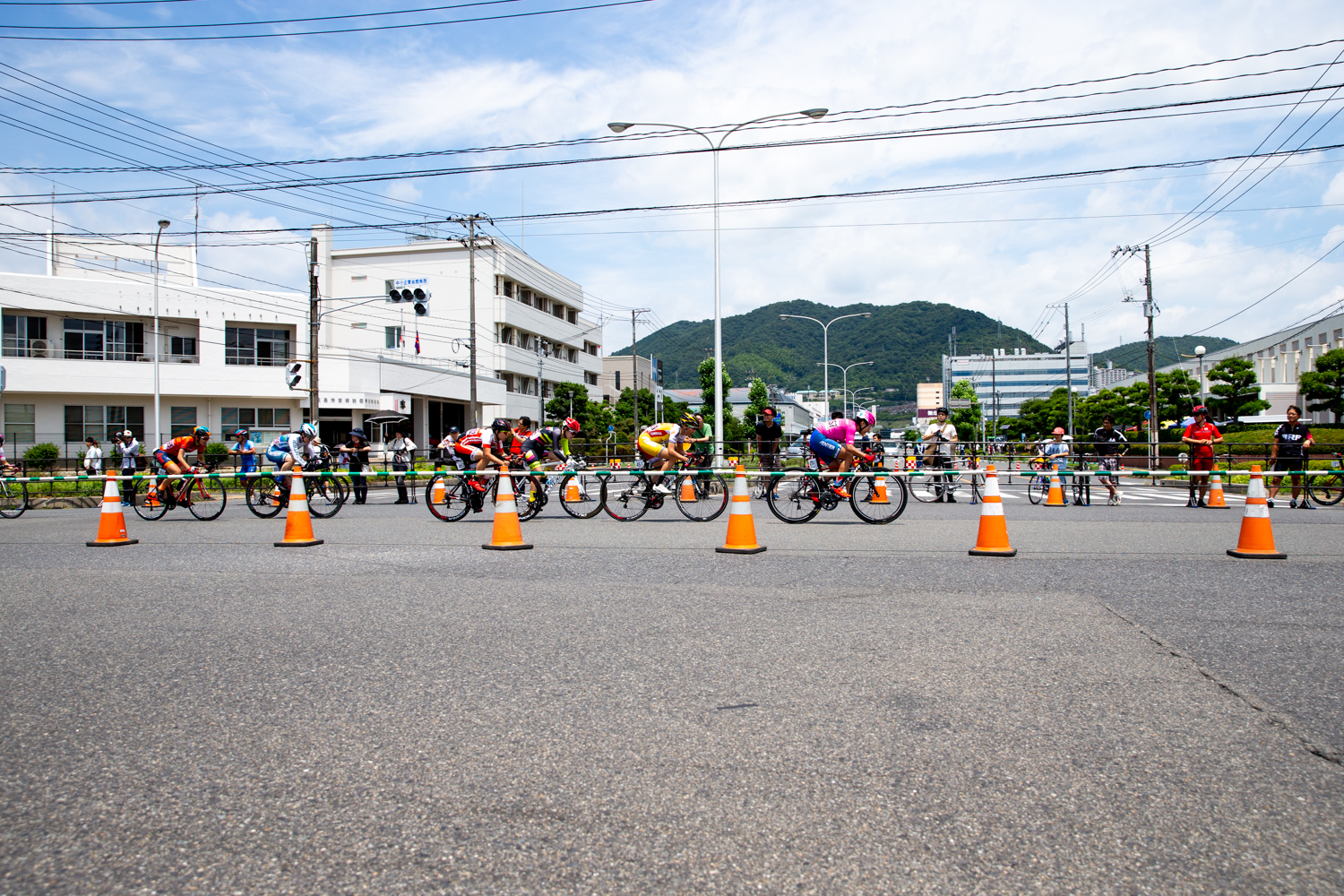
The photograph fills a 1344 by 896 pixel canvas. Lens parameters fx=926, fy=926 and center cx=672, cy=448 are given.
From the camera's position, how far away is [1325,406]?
50.5 metres

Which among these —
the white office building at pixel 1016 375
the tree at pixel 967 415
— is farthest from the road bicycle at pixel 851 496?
the white office building at pixel 1016 375

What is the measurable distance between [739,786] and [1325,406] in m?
59.2

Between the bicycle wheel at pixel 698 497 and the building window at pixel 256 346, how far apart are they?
39.9m

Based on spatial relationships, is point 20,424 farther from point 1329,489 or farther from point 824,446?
point 1329,489

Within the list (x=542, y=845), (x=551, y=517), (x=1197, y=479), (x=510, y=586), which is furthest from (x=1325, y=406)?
(x=542, y=845)

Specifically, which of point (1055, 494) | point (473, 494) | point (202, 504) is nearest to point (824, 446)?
point (473, 494)

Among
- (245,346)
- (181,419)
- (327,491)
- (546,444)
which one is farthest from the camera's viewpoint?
(245,346)

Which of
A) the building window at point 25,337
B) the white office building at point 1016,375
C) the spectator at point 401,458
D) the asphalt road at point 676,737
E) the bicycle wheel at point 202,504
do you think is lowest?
the asphalt road at point 676,737

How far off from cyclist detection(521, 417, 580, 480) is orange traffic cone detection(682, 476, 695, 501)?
186 cm

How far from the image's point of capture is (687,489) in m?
14.4

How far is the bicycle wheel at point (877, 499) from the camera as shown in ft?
43.0

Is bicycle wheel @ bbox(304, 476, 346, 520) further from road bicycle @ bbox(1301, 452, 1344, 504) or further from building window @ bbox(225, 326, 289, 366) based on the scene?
building window @ bbox(225, 326, 289, 366)

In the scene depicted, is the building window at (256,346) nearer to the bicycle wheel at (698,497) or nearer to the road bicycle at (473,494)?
the road bicycle at (473,494)

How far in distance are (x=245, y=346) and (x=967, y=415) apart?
111 metres
